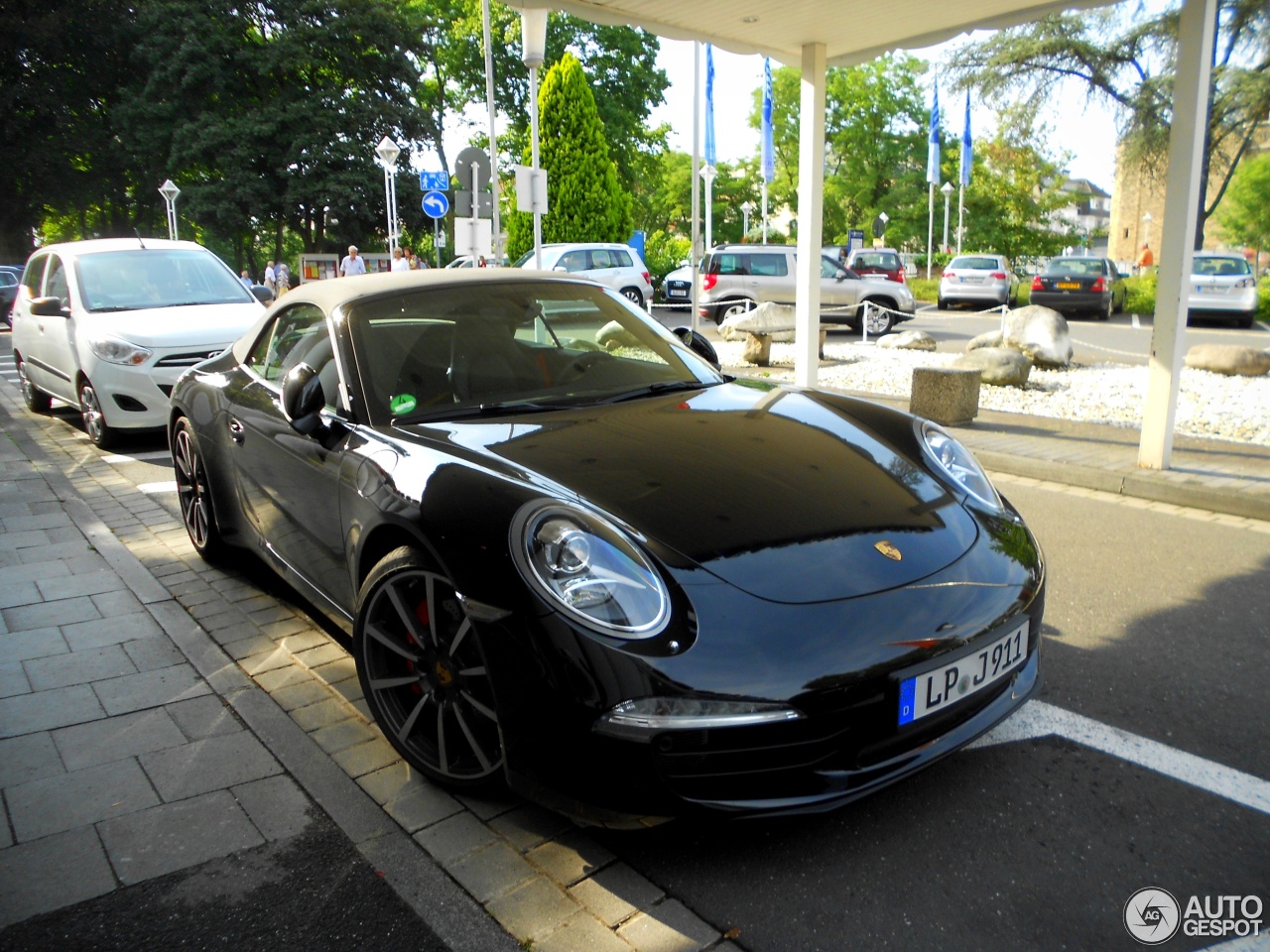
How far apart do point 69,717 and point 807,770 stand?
2587 millimetres

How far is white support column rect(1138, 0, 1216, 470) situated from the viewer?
610 cm

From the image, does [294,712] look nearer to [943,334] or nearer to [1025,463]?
[1025,463]

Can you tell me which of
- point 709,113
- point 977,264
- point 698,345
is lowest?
point 698,345

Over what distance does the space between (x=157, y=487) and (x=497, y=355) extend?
14.6 ft

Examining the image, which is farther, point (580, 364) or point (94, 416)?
point (94, 416)

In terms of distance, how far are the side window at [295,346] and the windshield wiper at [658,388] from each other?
3.18ft

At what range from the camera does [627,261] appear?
23.8 metres

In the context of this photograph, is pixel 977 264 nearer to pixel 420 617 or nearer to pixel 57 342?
pixel 57 342

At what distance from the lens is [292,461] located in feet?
11.7

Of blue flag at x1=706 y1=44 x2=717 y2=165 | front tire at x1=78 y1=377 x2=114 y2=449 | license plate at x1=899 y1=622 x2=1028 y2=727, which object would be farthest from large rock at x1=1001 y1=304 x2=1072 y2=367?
blue flag at x1=706 y1=44 x2=717 y2=165

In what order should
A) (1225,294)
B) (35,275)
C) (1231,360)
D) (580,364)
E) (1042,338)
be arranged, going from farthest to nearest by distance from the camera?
1. (1225,294)
2. (1042,338)
3. (1231,360)
4. (35,275)
5. (580,364)

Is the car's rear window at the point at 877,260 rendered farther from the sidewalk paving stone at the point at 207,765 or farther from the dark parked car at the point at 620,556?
the sidewalk paving stone at the point at 207,765

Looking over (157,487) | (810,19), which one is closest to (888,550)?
(157,487)

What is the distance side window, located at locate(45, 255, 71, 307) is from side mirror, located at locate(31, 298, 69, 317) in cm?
20
